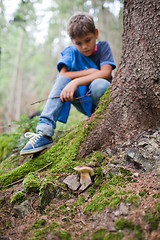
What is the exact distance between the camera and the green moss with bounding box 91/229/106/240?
3.86 feet

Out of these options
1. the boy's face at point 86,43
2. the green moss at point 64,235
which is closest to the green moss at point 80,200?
the green moss at point 64,235

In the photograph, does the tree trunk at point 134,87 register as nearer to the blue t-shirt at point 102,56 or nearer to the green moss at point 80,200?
the green moss at point 80,200

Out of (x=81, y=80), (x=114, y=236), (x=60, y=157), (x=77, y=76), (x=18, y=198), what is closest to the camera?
(x=114, y=236)

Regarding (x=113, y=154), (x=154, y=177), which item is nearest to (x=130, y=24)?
(x=113, y=154)

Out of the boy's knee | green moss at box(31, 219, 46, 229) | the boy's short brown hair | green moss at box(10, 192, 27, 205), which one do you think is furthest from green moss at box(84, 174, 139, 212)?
the boy's short brown hair

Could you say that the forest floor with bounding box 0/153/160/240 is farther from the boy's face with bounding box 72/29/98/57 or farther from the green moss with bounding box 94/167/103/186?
the boy's face with bounding box 72/29/98/57

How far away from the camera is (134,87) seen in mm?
2016

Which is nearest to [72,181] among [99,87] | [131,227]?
[131,227]

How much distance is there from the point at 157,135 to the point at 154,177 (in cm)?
50

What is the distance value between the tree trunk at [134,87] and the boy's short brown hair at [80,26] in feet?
2.24

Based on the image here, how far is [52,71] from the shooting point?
19.0 metres

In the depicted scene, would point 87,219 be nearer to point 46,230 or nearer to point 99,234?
point 99,234

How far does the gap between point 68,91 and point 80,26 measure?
105cm

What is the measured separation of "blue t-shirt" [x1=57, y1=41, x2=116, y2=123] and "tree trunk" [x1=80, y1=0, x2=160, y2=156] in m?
0.74
